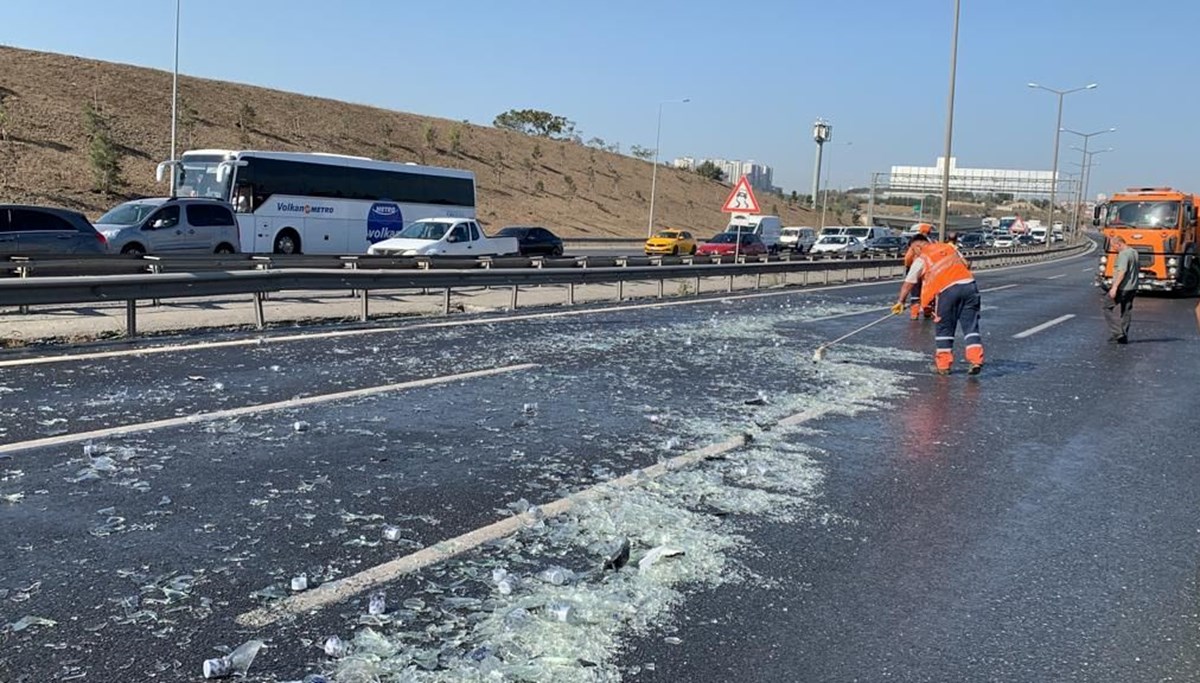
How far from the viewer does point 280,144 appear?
6053 centimetres

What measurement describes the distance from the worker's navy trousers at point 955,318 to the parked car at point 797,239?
128 feet

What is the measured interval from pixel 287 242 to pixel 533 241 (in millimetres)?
9110

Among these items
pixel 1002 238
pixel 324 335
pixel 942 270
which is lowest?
pixel 324 335

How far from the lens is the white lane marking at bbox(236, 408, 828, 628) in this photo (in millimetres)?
4078

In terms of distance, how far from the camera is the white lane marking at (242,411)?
6598mm

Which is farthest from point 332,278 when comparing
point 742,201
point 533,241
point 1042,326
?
point 533,241

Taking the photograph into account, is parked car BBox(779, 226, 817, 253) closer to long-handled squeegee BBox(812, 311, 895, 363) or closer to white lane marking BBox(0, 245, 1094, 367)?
white lane marking BBox(0, 245, 1094, 367)

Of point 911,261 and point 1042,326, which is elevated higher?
point 911,261

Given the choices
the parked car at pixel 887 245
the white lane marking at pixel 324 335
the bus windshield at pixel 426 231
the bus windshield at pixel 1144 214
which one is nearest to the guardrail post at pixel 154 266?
the white lane marking at pixel 324 335

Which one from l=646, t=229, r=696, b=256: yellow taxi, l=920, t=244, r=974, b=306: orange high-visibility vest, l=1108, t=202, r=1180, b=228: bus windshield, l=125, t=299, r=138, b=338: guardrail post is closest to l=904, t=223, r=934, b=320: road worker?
l=920, t=244, r=974, b=306: orange high-visibility vest

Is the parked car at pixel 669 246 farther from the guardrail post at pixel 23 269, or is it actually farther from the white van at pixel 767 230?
the guardrail post at pixel 23 269

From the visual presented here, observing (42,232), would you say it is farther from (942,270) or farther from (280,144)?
(280,144)

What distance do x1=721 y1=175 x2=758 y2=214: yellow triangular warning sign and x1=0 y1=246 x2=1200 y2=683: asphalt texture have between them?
13.2 metres

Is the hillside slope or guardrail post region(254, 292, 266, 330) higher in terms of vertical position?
the hillside slope
